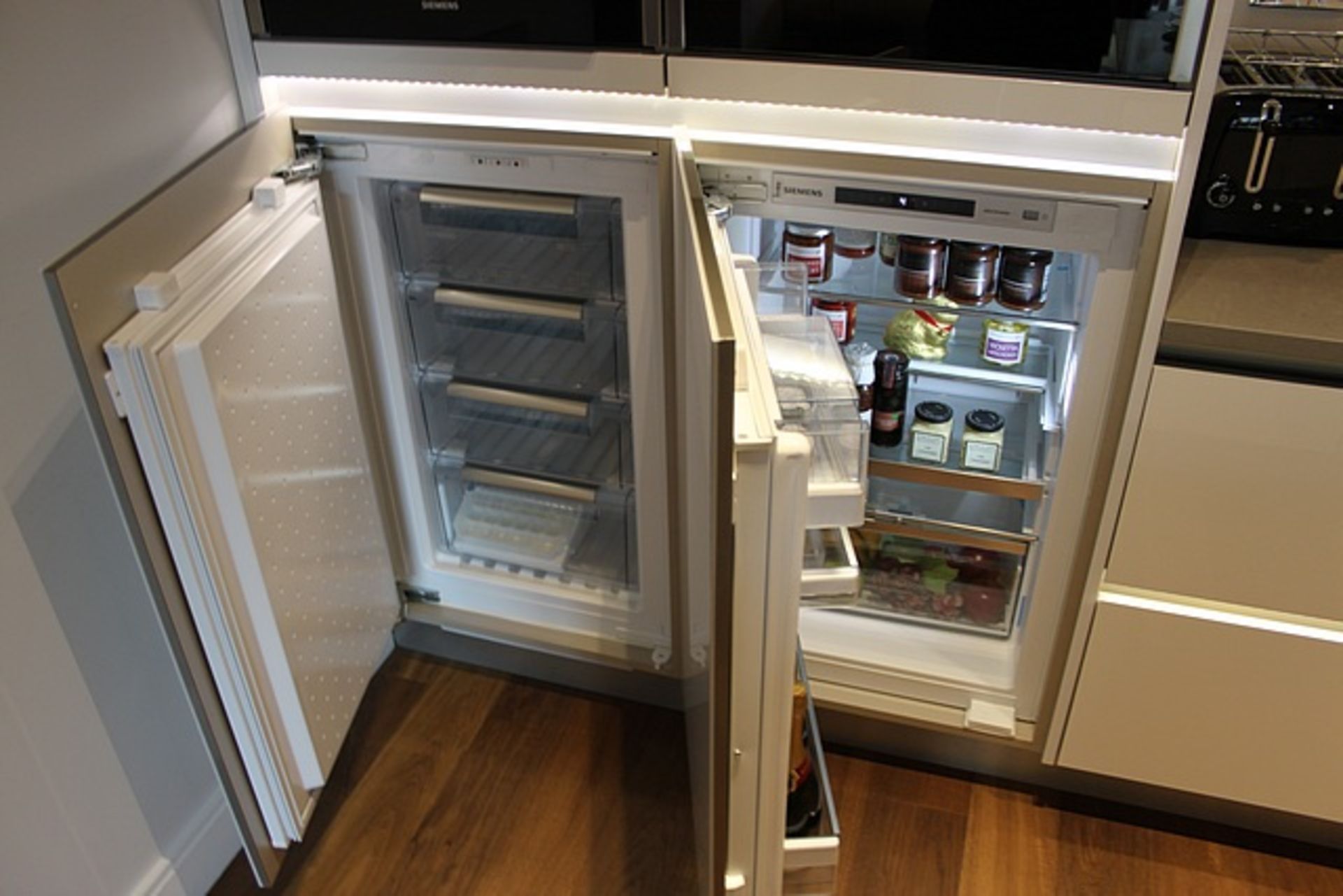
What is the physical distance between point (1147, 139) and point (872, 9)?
35cm

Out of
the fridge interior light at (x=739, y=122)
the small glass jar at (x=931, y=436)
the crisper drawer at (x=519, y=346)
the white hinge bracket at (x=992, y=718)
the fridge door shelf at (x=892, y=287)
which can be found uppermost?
the fridge interior light at (x=739, y=122)

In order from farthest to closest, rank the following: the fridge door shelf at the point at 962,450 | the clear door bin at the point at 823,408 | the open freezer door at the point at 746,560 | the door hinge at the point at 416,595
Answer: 1. the door hinge at the point at 416,595
2. the fridge door shelf at the point at 962,450
3. the clear door bin at the point at 823,408
4. the open freezer door at the point at 746,560

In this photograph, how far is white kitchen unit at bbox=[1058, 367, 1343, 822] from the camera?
4.61 feet

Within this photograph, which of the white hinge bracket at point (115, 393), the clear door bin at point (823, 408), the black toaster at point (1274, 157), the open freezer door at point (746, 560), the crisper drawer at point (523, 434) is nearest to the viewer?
the open freezer door at point (746, 560)

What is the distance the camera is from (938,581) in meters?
2.02

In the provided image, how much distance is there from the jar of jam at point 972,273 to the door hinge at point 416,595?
1050mm

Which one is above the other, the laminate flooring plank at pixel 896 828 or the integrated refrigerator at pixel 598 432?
the integrated refrigerator at pixel 598 432

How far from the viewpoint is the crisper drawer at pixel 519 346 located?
184 centimetres

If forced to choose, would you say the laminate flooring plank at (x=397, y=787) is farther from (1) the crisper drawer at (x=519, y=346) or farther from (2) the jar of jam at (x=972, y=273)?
(2) the jar of jam at (x=972, y=273)

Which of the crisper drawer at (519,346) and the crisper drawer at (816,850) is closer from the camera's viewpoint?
the crisper drawer at (816,850)

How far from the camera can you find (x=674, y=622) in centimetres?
191

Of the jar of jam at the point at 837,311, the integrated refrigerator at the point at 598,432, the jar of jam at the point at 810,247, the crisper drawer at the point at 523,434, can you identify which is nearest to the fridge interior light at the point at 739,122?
the integrated refrigerator at the point at 598,432

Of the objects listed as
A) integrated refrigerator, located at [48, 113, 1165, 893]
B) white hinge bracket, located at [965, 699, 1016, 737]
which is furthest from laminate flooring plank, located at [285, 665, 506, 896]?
white hinge bracket, located at [965, 699, 1016, 737]

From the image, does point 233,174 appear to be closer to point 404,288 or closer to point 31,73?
point 31,73
